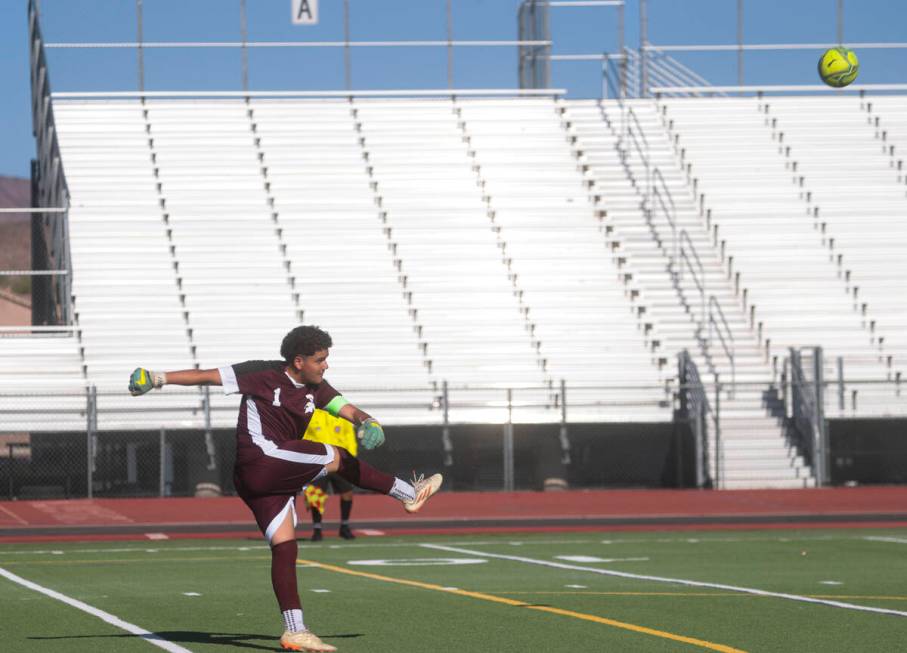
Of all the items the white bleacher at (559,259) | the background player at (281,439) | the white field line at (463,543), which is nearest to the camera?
the background player at (281,439)

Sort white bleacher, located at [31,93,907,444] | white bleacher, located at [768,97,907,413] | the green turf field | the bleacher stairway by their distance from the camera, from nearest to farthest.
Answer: the green turf field
the bleacher stairway
white bleacher, located at [31,93,907,444]
white bleacher, located at [768,97,907,413]

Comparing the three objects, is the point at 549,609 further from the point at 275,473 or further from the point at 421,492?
the point at 275,473

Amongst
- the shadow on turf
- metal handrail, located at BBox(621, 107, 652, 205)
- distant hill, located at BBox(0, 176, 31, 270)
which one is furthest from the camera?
distant hill, located at BBox(0, 176, 31, 270)

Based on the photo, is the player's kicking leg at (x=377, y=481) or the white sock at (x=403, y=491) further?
the white sock at (x=403, y=491)

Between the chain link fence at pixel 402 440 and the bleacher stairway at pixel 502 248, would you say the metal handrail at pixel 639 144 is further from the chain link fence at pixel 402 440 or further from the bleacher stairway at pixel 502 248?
the chain link fence at pixel 402 440

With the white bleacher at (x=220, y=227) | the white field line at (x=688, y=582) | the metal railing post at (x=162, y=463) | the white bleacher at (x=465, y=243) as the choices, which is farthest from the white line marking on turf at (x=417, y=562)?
the white bleacher at (x=220, y=227)

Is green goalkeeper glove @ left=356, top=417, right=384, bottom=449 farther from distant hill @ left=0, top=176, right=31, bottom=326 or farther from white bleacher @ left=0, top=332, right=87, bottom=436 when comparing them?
distant hill @ left=0, top=176, right=31, bottom=326

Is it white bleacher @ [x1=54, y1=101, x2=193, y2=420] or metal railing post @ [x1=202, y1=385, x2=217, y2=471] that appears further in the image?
white bleacher @ [x1=54, y1=101, x2=193, y2=420]

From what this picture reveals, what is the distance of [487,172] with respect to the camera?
34.7m

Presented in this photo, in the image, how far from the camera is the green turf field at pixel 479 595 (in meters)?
9.51

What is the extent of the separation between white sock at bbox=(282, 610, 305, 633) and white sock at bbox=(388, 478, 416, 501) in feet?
3.06

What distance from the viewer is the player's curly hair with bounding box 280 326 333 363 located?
8.89m

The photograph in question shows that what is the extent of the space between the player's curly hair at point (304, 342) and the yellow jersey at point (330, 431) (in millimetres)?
8811

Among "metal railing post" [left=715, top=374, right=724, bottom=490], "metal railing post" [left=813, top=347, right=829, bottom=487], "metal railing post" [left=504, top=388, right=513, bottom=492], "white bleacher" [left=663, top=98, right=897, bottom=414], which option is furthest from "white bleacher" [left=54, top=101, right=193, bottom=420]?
"white bleacher" [left=663, top=98, right=897, bottom=414]
